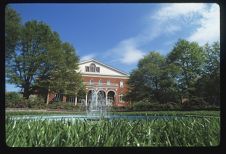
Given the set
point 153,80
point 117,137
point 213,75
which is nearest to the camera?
point 117,137

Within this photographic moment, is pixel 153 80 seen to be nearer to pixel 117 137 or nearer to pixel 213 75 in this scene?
pixel 213 75

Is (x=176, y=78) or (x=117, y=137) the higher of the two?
(x=176, y=78)

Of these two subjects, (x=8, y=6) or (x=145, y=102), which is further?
(x=145, y=102)

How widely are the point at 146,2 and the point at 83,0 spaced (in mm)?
359

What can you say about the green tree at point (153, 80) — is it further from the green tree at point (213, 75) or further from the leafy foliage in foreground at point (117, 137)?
the leafy foliage in foreground at point (117, 137)

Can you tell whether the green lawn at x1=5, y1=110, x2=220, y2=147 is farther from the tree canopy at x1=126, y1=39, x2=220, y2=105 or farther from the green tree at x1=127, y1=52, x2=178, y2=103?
the tree canopy at x1=126, y1=39, x2=220, y2=105

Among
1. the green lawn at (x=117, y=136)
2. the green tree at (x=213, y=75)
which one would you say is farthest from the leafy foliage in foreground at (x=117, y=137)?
the green tree at (x=213, y=75)

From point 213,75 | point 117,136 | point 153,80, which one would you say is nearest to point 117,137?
point 117,136

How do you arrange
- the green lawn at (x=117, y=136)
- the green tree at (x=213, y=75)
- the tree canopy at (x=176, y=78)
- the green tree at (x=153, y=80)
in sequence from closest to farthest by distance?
1. the green tree at (x=213, y=75)
2. the green lawn at (x=117, y=136)
3. the green tree at (x=153, y=80)
4. the tree canopy at (x=176, y=78)

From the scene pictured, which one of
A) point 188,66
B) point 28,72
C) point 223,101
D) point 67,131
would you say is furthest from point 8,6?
point 28,72

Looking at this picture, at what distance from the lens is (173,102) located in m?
7.41

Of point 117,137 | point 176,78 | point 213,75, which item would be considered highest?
point 176,78
